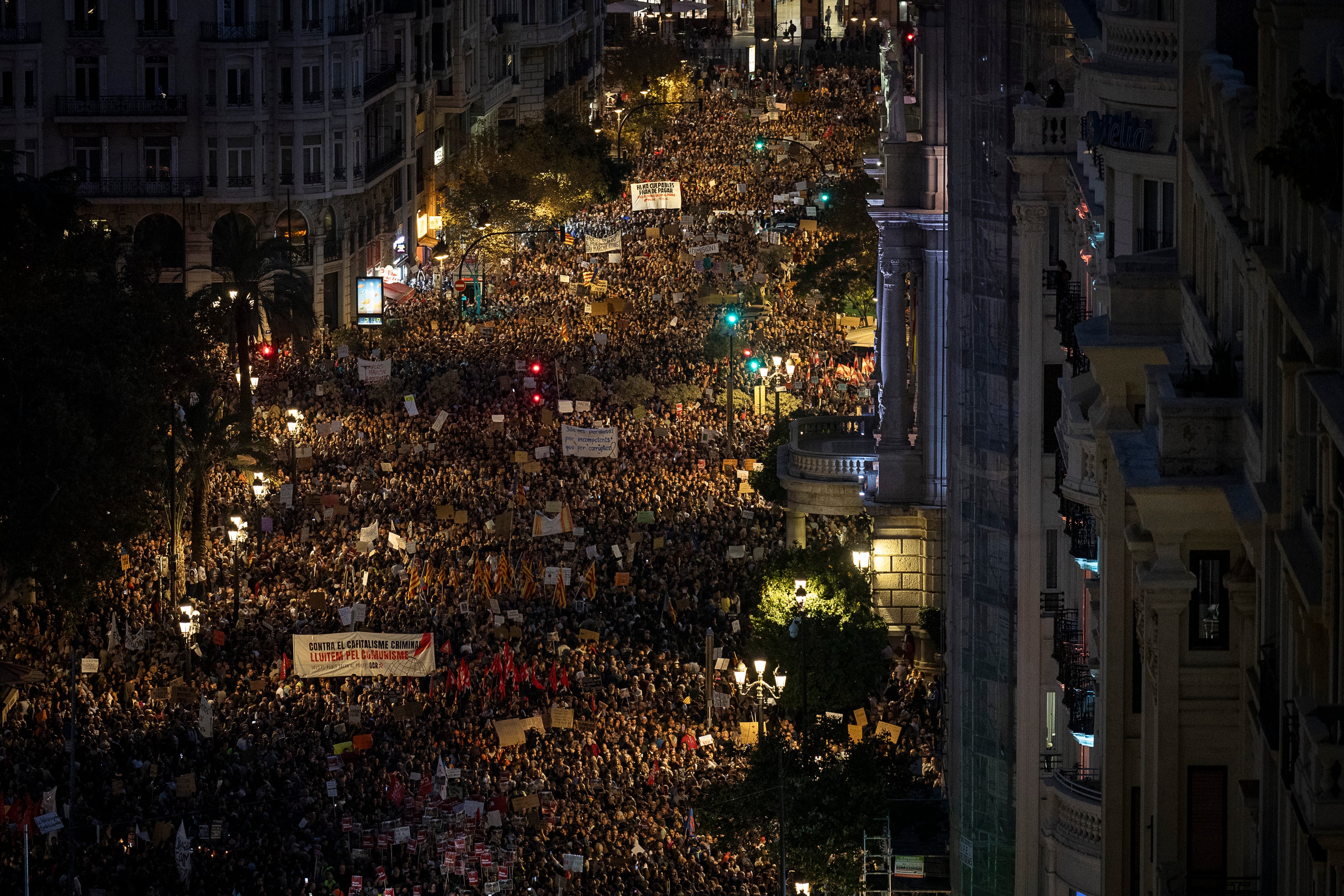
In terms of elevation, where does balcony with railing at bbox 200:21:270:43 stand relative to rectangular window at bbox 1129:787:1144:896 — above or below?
above

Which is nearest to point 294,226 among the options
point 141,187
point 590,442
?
point 141,187

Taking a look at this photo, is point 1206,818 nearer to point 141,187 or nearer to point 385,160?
point 141,187

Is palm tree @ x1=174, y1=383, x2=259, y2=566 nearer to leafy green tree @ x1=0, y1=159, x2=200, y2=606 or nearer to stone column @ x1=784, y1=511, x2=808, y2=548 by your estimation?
leafy green tree @ x1=0, y1=159, x2=200, y2=606

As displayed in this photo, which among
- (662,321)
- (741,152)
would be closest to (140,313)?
(662,321)

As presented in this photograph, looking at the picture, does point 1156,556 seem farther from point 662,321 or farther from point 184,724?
point 662,321

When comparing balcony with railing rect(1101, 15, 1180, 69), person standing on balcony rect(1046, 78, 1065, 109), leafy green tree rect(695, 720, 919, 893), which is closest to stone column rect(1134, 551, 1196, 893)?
balcony with railing rect(1101, 15, 1180, 69)

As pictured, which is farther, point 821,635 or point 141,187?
point 141,187
